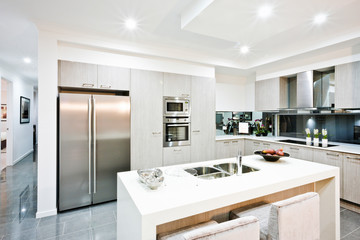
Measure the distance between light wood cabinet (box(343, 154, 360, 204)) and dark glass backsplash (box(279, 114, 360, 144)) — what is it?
80 centimetres

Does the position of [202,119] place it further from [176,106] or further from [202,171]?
[202,171]

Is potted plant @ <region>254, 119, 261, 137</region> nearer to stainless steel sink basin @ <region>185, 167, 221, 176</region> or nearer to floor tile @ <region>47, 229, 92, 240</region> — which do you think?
stainless steel sink basin @ <region>185, 167, 221, 176</region>

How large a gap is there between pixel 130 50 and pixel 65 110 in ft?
4.55

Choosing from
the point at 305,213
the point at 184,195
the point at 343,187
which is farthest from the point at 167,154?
the point at 343,187

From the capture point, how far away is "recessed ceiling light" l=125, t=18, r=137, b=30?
2480 millimetres

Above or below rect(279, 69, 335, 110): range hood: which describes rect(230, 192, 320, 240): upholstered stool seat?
below

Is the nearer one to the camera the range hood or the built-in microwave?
the range hood

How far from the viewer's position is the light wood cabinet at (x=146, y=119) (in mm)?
3158

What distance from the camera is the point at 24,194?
10.6 feet

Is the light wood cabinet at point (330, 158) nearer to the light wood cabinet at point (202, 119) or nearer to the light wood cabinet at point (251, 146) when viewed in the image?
the light wood cabinet at point (251, 146)

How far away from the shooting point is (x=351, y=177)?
2660 millimetres

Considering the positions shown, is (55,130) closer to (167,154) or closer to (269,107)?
(167,154)

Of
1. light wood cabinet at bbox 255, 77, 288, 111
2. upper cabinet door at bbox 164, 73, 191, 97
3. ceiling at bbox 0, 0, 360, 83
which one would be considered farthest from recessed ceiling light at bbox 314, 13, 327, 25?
upper cabinet door at bbox 164, 73, 191, 97

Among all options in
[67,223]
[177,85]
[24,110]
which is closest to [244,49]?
[177,85]
